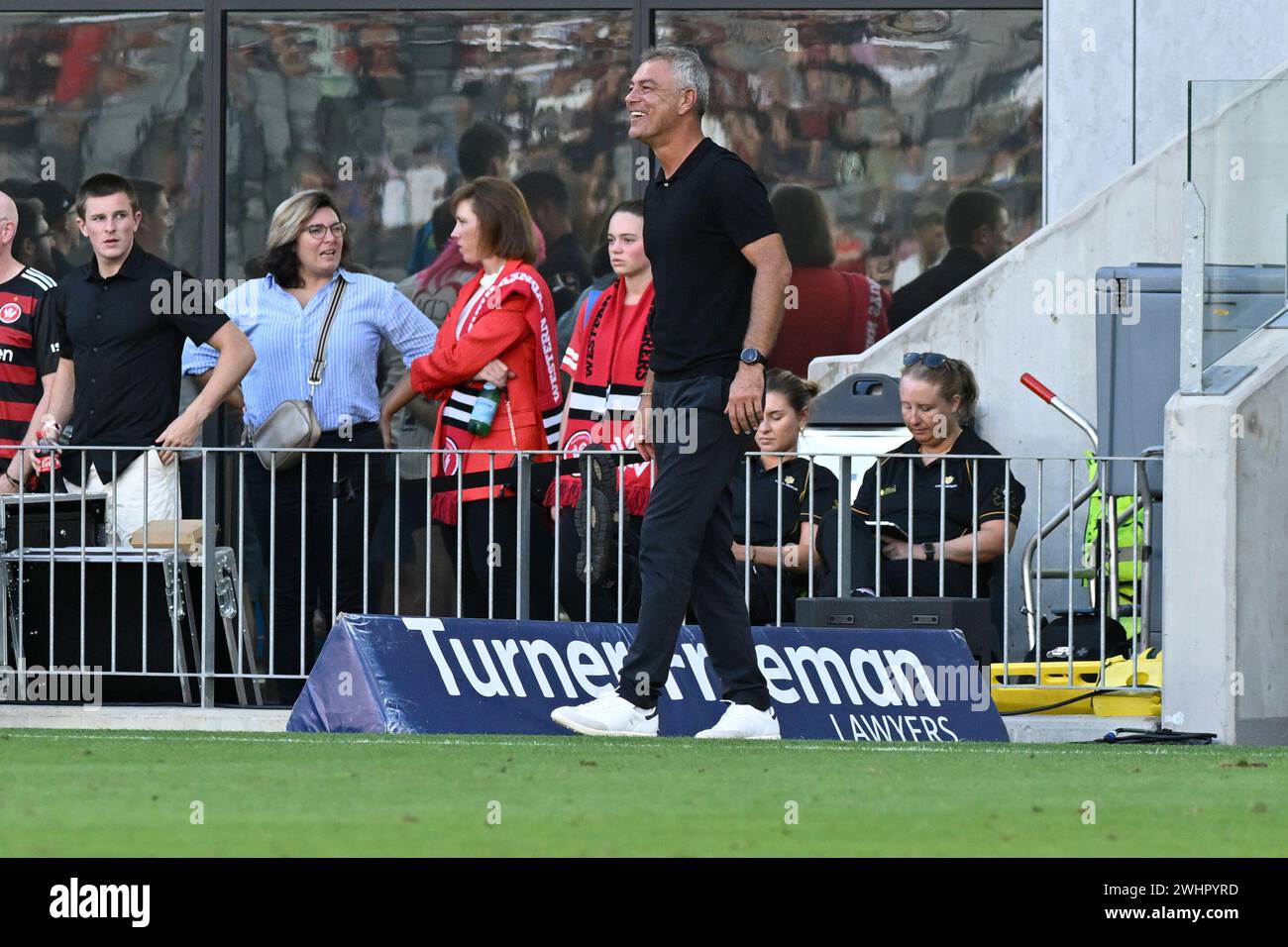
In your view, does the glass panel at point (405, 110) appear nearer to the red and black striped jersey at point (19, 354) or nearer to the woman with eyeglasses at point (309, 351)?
the woman with eyeglasses at point (309, 351)

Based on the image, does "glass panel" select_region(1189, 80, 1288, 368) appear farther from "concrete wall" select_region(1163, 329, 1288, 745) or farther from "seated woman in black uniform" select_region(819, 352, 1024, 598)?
"seated woman in black uniform" select_region(819, 352, 1024, 598)

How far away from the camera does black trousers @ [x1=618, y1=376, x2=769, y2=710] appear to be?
8383mm

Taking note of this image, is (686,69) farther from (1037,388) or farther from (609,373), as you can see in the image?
(1037,388)

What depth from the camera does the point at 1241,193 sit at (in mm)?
10797

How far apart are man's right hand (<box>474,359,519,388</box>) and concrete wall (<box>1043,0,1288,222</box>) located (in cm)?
369

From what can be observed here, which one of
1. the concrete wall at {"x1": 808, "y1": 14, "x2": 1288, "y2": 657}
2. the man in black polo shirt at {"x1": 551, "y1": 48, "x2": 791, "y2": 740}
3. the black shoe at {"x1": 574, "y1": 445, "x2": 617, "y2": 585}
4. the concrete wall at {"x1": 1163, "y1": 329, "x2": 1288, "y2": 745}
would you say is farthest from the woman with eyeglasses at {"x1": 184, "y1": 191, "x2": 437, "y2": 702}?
the concrete wall at {"x1": 1163, "y1": 329, "x2": 1288, "y2": 745}

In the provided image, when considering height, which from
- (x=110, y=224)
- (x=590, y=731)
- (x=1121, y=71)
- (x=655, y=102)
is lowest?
(x=590, y=731)

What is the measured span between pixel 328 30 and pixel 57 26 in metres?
1.54

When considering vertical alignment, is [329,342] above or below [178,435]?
above

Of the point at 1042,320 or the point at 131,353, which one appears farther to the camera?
the point at 1042,320

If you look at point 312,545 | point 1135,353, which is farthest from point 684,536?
point 1135,353

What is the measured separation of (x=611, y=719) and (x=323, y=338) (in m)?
4.22

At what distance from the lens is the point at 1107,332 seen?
41.2 feet

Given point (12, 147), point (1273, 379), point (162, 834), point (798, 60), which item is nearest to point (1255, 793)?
point (162, 834)
